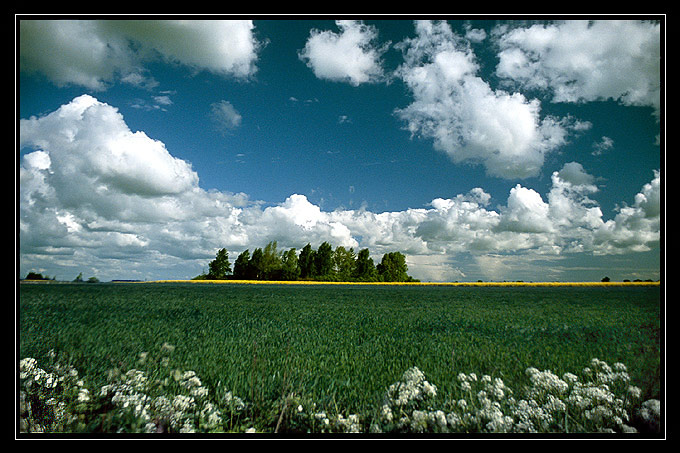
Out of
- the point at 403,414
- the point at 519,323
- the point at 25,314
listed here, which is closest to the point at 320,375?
the point at 403,414

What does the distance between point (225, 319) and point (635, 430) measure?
10.5 m

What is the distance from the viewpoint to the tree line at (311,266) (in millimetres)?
66625

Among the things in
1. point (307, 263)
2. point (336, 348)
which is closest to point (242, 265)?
point (307, 263)

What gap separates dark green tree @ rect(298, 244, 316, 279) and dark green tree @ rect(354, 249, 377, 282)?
8.73 m

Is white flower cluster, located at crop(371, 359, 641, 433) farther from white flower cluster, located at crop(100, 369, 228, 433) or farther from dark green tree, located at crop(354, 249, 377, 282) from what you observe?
dark green tree, located at crop(354, 249, 377, 282)

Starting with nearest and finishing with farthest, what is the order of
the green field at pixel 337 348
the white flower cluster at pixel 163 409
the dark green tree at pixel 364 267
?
the white flower cluster at pixel 163 409, the green field at pixel 337 348, the dark green tree at pixel 364 267

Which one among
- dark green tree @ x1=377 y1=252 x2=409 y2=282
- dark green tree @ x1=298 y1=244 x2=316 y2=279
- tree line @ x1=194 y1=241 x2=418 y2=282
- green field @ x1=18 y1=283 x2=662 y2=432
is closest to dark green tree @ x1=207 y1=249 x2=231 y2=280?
tree line @ x1=194 y1=241 x2=418 y2=282

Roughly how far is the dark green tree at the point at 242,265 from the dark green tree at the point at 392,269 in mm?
25872

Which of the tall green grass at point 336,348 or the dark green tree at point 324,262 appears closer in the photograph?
the tall green grass at point 336,348

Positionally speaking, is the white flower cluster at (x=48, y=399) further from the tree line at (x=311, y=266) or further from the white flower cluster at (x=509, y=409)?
the tree line at (x=311, y=266)

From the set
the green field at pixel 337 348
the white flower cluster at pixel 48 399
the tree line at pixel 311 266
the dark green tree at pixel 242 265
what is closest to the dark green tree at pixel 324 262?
the tree line at pixel 311 266

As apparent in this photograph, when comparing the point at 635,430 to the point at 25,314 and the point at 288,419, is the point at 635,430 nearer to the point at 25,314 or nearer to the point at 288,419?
the point at 288,419

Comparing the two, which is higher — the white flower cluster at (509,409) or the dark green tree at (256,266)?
the white flower cluster at (509,409)
